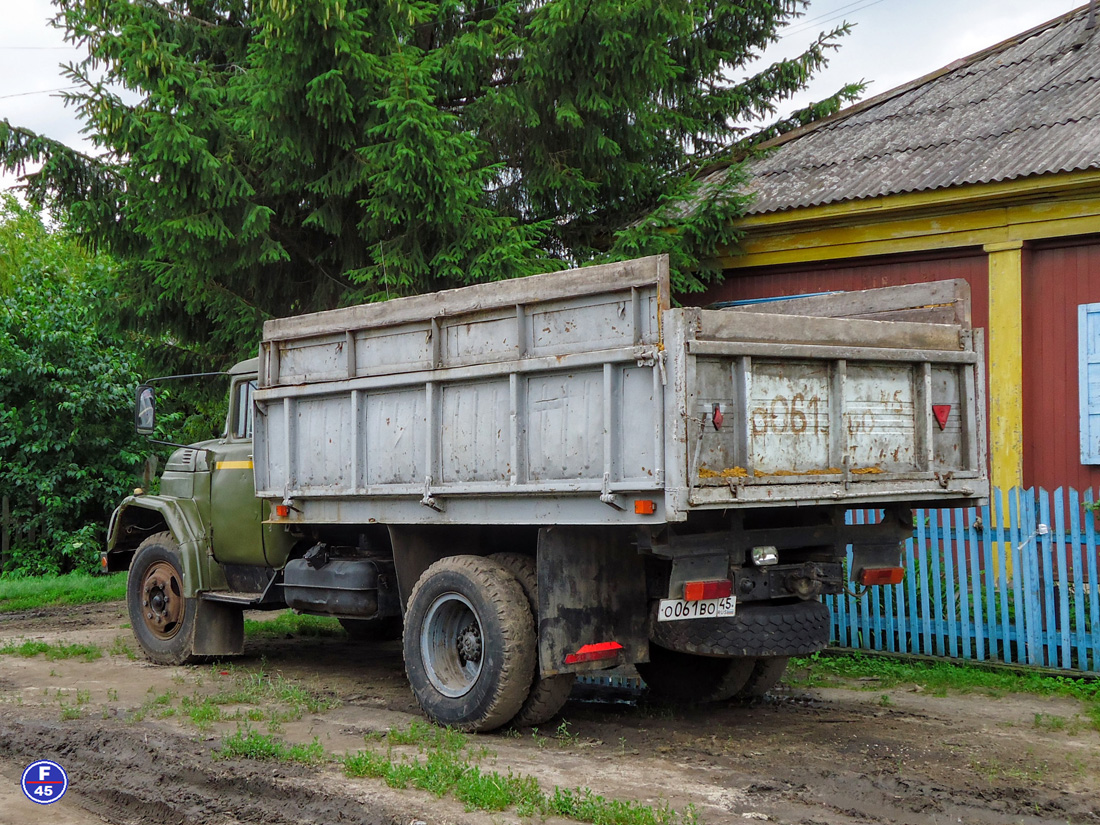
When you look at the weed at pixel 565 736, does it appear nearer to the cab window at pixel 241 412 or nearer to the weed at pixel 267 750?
the weed at pixel 267 750

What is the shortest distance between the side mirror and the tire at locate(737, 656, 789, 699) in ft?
15.3

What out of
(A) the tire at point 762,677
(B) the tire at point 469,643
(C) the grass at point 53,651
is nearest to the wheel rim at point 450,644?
(B) the tire at point 469,643

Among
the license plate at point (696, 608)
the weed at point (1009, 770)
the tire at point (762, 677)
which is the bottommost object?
the weed at point (1009, 770)

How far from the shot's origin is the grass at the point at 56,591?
1438 centimetres

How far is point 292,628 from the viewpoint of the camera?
11.4 meters

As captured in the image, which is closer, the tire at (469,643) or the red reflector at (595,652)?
the red reflector at (595,652)

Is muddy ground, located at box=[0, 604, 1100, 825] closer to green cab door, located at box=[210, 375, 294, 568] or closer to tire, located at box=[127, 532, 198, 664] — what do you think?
tire, located at box=[127, 532, 198, 664]

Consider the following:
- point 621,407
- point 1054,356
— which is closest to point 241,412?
point 621,407

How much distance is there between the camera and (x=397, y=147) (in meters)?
10.3

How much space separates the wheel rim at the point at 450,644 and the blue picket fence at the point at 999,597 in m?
2.91

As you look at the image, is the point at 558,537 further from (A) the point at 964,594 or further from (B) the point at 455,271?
(B) the point at 455,271

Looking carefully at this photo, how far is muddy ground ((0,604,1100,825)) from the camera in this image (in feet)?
16.6

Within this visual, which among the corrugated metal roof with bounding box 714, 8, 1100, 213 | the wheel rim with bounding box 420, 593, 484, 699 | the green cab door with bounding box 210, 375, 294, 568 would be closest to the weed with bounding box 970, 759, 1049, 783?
the wheel rim with bounding box 420, 593, 484, 699

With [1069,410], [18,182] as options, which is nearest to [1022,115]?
[1069,410]
